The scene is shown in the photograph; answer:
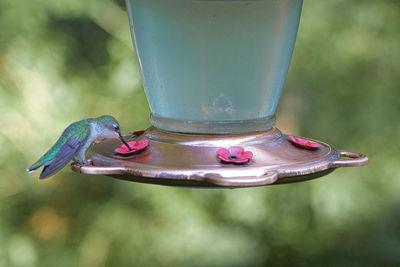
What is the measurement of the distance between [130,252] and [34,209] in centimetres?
56

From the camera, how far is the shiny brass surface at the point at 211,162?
4.49 ft

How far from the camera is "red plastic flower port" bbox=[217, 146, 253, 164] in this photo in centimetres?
143

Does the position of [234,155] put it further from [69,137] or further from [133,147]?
[69,137]

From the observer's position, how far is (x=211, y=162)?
145 centimetres

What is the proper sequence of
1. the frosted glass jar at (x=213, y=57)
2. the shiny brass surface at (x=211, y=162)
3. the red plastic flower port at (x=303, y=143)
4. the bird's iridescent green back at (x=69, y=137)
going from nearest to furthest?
→ 1. the shiny brass surface at (x=211, y=162)
2. the frosted glass jar at (x=213, y=57)
3. the red plastic flower port at (x=303, y=143)
4. the bird's iridescent green back at (x=69, y=137)

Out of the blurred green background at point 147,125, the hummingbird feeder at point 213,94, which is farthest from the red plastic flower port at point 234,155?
the blurred green background at point 147,125

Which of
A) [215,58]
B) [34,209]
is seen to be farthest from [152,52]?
[34,209]

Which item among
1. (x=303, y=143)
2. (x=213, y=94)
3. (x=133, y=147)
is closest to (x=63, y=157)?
(x=133, y=147)

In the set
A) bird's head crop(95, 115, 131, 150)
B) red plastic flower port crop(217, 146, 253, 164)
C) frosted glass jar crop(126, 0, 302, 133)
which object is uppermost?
frosted glass jar crop(126, 0, 302, 133)

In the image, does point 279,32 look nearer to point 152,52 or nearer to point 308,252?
point 152,52

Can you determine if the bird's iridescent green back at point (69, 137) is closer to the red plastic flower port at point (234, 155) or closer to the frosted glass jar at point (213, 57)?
the frosted glass jar at point (213, 57)

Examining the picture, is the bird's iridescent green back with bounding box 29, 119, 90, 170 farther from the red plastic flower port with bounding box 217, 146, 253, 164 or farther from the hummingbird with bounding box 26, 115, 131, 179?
the red plastic flower port with bounding box 217, 146, 253, 164

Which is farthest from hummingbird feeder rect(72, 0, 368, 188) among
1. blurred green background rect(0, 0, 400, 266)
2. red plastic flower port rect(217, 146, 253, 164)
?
blurred green background rect(0, 0, 400, 266)

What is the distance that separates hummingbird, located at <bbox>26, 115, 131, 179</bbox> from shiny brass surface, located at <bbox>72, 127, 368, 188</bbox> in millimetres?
52
